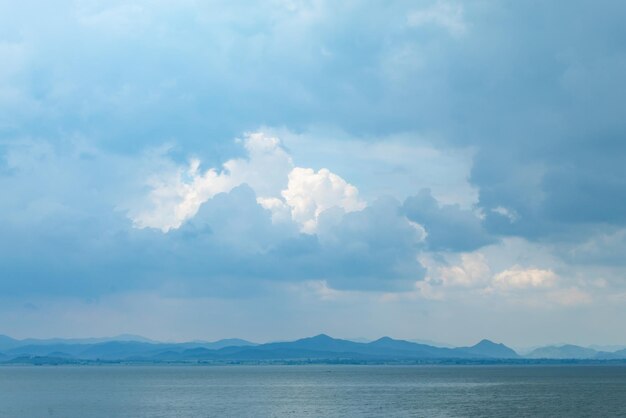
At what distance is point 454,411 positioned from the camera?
133 meters

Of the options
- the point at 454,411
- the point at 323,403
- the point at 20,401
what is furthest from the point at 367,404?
the point at 20,401

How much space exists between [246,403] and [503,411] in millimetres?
55614

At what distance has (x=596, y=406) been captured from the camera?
476ft

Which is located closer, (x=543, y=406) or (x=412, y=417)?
(x=412, y=417)

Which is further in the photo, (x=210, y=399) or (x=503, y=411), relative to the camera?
(x=210, y=399)

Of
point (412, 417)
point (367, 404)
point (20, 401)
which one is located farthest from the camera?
point (20, 401)

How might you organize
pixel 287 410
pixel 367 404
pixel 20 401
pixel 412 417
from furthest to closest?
pixel 20 401, pixel 367 404, pixel 287 410, pixel 412 417

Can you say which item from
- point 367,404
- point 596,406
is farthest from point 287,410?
point 596,406

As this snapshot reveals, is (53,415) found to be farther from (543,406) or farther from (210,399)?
(543,406)

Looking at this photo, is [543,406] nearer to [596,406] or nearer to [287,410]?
[596,406]

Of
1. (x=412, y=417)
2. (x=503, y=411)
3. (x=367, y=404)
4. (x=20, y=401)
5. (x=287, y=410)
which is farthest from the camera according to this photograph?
(x=20, y=401)

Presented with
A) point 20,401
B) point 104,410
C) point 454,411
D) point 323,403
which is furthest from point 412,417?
point 20,401

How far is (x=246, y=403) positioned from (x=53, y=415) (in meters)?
42.5

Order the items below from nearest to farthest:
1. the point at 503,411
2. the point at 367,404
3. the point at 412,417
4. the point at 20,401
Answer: the point at 412,417 → the point at 503,411 → the point at 367,404 → the point at 20,401
